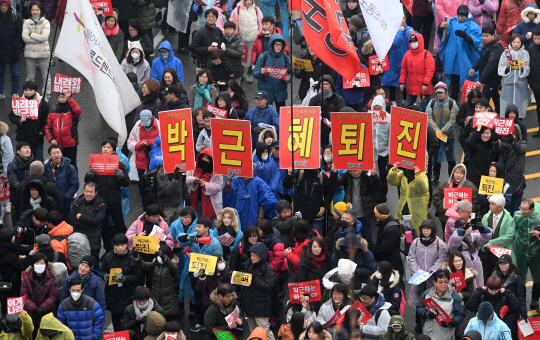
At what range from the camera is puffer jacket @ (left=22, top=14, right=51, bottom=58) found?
18547 millimetres

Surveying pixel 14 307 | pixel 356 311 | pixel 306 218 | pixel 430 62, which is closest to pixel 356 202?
pixel 306 218

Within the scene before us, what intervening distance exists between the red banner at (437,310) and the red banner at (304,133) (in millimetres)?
2848

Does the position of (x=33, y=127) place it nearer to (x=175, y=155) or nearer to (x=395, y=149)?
(x=175, y=155)

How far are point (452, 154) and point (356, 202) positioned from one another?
269 cm

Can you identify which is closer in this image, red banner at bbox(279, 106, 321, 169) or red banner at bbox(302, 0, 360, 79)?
red banner at bbox(302, 0, 360, 79)

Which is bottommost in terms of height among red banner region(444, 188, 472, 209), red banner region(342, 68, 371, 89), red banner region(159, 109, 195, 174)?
red banner region(444, 188, 472, 209)

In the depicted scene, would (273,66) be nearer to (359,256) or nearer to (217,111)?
(217,111)

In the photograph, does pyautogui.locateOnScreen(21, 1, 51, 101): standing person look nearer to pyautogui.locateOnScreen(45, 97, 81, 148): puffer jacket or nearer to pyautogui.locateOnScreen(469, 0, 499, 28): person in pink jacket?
pyautogui.locateOnScreen(45, 97, 81, 148): puffer jacket

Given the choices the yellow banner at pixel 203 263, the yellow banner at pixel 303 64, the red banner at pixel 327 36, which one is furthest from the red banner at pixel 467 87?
the yellow banner at pixel 203 263

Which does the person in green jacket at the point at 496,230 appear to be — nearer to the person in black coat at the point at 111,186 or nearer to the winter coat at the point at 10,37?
the person in black coat at the point at 111,186

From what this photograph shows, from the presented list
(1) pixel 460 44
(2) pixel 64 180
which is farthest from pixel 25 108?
(1) pixel 460 44

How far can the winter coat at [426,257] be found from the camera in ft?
43.4

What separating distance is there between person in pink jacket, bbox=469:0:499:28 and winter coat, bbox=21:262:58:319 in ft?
34.6

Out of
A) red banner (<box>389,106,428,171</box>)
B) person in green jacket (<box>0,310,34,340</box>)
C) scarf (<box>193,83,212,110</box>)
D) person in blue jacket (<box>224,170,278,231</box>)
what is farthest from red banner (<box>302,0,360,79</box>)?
person in green jacket (<box>0,310,34,340</box>)
